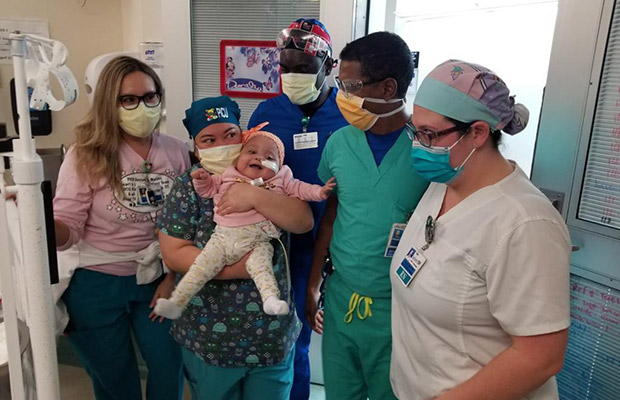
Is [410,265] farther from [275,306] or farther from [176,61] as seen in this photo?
[176,61]

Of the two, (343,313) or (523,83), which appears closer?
(343,313)

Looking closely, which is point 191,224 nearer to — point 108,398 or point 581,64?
point 108,398

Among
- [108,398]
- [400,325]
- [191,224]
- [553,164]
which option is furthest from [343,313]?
[108,398]

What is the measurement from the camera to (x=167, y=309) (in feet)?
4.37

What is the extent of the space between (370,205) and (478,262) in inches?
16.9

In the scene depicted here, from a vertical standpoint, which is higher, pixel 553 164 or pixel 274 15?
pixel 274 15

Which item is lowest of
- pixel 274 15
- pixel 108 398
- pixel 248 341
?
pixel 108 398

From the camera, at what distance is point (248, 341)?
1.40 m

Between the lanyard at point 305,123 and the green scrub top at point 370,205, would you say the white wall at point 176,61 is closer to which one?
the lanyard at point 305,123

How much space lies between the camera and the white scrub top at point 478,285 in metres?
0.91

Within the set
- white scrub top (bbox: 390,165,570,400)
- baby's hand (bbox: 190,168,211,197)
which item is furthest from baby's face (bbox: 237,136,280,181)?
white scrub top (bbox: 390,165,570,400)

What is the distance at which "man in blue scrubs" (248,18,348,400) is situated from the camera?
1.70 m

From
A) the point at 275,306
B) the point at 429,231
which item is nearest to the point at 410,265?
the point at 429,231

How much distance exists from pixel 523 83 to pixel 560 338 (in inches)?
46.1
